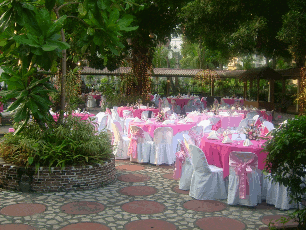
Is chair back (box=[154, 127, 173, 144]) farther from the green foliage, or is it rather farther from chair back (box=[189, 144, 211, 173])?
the green foliage

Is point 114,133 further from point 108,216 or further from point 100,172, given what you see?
point 108,216

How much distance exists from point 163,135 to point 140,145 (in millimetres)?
542

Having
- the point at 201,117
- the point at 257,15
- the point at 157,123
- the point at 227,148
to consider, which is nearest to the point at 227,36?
the point at 257,15

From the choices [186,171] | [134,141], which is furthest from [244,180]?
[134,141]

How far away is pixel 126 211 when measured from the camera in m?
4.43

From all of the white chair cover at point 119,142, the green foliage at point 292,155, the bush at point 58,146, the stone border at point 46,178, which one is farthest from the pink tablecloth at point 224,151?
the white chair cover at point 119,142

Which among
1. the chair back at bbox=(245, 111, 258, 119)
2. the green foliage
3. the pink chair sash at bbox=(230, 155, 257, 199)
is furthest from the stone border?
the chair back at bbox=(245, 111, 258, 119)

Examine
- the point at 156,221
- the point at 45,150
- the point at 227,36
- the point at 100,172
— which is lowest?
the point at 156,221

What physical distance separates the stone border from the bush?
0.35ft

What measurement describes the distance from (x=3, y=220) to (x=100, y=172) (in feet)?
5.61

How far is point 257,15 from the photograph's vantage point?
13.0 metres

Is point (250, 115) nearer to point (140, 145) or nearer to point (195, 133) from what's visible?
point (195, 133)

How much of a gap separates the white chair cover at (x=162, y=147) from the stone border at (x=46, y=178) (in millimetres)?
1932

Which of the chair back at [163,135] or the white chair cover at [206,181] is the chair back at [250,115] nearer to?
the chair back at [163,135]
